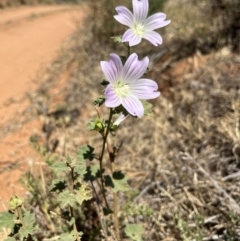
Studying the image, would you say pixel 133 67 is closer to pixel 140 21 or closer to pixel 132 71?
pixel 132 71

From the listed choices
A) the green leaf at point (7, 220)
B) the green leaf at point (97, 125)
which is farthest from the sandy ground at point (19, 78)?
the green leaf at point (97, 125)

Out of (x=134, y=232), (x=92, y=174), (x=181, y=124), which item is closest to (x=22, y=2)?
(x=181, y=124)

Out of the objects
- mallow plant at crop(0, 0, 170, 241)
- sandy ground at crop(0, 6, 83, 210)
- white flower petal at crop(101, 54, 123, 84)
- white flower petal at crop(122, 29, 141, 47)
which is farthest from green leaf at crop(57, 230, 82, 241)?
white flower petal at crop(122, 29, 141, 47)

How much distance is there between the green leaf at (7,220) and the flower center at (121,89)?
699mm

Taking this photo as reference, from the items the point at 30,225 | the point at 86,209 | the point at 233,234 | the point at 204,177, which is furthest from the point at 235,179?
the point at 30,225

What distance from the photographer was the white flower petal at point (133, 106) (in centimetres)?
142

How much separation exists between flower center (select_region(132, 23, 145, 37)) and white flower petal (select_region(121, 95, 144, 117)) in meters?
0.28

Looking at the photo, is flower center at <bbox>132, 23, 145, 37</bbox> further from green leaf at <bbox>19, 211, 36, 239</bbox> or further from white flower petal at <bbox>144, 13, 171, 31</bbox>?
green leaf at <bbox>19, 211, 36, 239</bbox>

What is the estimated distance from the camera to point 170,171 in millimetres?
2586

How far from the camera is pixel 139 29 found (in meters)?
1.60

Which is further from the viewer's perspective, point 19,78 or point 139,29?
point 19,78

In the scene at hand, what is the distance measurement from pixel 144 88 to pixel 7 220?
802 millimetres

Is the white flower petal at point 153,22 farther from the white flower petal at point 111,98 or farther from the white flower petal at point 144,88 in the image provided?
the white flower petal at point 111,98

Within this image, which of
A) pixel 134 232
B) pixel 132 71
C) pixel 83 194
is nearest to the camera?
pixel 132 71
